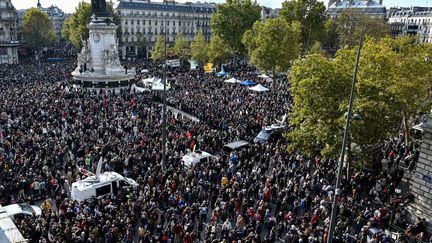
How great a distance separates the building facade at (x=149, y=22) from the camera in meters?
98.2

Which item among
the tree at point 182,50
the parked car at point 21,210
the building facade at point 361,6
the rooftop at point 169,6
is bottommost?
the parked car at point 21,210

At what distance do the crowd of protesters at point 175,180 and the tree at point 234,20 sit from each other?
126 ft

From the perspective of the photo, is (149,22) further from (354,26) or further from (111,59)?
(111,59)

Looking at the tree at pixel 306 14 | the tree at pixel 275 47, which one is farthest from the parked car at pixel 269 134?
the tree at pixel 306 14

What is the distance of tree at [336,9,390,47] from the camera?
73.5 m

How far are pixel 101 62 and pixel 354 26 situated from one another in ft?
182

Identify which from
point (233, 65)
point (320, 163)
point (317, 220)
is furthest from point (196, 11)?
point (317, 220)

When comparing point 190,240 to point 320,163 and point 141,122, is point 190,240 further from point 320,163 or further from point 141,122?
point 141,122

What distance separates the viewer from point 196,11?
109438 mm

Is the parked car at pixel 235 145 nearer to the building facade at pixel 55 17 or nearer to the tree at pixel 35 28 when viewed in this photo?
the tree at pixel 35 28

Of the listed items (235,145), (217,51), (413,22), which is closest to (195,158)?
(235,145)

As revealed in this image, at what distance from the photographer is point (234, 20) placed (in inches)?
2894

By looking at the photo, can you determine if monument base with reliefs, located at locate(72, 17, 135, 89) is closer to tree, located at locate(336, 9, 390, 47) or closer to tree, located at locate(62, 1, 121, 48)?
tree, located at locate(62, 1, 121, 48)

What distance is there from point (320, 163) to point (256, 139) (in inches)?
237
